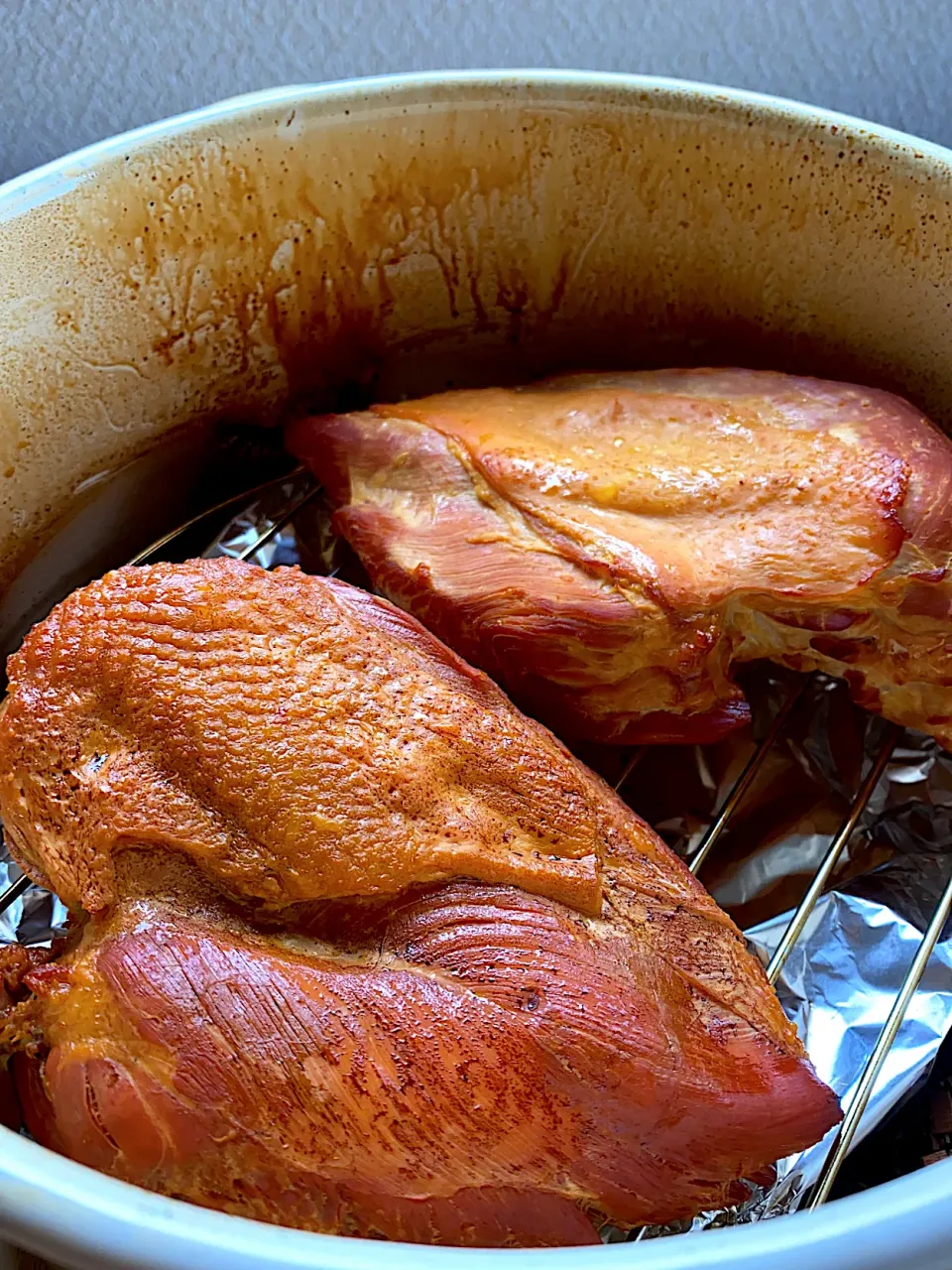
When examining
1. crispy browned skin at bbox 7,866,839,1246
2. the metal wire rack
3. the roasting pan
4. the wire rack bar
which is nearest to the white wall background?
the roasting pan

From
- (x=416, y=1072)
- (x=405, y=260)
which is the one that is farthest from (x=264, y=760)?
(x=405, y=260)

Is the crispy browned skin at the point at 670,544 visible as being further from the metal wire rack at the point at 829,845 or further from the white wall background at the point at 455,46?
the white wall background at the point at 455,46

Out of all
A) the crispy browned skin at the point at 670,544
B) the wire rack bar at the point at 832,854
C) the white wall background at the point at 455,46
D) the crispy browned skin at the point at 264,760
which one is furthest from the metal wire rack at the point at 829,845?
the white wall background at the point at 455,46

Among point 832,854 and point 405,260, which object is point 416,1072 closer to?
point 832,854

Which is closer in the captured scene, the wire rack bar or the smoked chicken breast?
the smoked chicken breast

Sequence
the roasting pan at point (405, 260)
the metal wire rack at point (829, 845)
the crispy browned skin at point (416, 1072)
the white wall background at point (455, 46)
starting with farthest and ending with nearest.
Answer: the white wall background at point (455, 46), the roasting pan at point (405, 260), the metal wire rack at point (829, 845), the crispy browned skin at point (416, 1072)

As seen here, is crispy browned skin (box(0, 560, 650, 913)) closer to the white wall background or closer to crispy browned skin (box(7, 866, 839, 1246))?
crispy browned skin (box(7, 866, 839, 1246))
